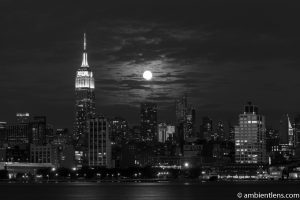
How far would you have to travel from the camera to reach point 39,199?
473 feet

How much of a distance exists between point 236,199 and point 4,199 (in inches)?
1608

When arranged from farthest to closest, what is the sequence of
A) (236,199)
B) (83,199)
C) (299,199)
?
(83,199)
(236,199)
(299,199)

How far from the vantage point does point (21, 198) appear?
14850 centimetres

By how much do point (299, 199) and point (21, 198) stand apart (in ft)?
170

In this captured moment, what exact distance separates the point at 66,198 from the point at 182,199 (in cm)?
2070

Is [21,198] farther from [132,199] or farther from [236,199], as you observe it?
[236,199]

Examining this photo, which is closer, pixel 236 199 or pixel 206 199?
pixel 236 199

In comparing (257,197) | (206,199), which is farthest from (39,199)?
(257,197)

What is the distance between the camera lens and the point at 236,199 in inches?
5251

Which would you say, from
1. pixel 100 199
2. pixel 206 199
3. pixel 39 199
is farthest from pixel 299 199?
pixel 39 199

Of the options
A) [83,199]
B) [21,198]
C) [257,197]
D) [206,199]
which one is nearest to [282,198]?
[257,197]

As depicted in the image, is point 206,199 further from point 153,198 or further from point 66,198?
point 66,198

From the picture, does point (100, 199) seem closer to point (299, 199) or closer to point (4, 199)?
point (4, 199)

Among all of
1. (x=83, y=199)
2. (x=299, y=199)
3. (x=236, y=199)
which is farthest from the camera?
(x=83, y=199)
